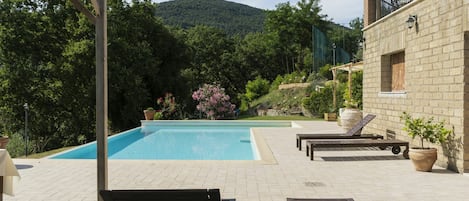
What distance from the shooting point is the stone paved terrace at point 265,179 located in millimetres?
5645

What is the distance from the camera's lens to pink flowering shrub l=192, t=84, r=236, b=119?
21.8 metres

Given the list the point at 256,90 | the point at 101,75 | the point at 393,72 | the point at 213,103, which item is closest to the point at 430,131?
the point at 393,72

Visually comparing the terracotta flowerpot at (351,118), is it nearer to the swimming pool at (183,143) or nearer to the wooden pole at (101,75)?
the swimming pool at (183,143)

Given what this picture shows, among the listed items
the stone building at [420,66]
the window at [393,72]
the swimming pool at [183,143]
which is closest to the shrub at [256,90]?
the swimming pool at [183,143]

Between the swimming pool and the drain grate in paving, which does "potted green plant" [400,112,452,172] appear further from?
the swimming pool

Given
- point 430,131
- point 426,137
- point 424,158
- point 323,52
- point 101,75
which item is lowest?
point 424,158

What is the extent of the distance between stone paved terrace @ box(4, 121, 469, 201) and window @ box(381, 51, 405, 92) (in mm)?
1963

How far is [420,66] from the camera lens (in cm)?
848

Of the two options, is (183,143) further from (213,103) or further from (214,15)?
(214,15)

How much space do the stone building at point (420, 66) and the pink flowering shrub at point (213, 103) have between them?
34.9ft

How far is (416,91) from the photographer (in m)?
8.70

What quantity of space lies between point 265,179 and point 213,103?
50.0 feet

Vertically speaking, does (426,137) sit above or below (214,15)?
below

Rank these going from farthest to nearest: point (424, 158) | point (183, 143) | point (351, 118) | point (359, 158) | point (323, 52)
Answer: point (323, 52) → point (183, 143) → point (351, 118) → point (359, 158) → point (424, 158)
